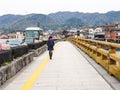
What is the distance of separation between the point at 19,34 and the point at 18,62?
477 ft

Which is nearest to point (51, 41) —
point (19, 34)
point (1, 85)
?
point (1, 85)

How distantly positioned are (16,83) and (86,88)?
102 inches

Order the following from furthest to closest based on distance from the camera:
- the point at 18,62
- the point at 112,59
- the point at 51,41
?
the point at 51,41, the point at 18,62, the point at 112,59

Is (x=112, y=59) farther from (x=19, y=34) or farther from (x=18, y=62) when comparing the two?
(x=19, y=34)

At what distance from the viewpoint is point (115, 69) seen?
13164 mm

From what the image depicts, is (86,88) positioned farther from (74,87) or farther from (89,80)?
(89,80)

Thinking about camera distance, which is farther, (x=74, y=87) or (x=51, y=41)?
(x=51, y=41)

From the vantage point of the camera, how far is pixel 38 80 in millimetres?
13742

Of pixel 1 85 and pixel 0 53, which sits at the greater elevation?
pixel 0 53

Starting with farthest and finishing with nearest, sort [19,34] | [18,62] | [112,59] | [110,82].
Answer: [19,34] → [18,62] → [112,59] → [110,82]

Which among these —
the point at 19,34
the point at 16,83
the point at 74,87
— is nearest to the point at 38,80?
the point at 16,83

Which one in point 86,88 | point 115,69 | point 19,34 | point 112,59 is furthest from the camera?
point 19,34

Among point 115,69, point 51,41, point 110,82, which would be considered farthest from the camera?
point 51,41

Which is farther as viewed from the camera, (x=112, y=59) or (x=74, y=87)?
(x=112, y=59)
